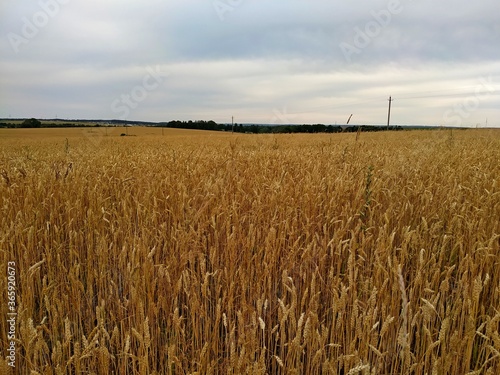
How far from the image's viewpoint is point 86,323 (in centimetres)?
189

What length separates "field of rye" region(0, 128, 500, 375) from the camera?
4.33ft

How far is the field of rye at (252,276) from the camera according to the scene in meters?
1.32

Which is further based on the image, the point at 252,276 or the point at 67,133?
the point at 67,133

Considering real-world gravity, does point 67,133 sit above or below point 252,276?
above

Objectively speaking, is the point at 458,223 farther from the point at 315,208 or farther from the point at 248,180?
the point at 248,180

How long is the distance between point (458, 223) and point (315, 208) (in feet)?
3.41

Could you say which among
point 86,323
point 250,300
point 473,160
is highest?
point 473,160

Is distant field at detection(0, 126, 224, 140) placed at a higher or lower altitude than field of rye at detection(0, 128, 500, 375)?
higher

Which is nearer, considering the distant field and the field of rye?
the field of rye

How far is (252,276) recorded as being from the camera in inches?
74.2

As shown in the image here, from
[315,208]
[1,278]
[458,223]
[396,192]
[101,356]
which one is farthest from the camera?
[396,192]

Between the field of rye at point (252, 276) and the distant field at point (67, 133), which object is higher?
the distant field at point (67, 133)

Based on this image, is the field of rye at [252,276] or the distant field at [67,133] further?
the distant field at [67,133]

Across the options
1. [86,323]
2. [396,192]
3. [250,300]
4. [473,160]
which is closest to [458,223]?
[396,192]
